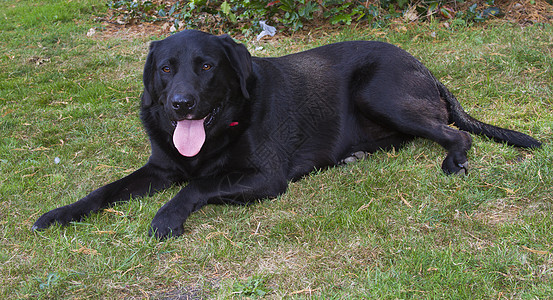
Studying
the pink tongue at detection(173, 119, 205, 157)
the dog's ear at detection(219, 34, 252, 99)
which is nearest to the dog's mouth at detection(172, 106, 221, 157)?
the pink tongue at detection(173, 119, 205, 157)

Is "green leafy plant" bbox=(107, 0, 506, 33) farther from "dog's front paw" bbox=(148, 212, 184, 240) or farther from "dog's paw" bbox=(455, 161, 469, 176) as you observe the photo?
"dog's front paw" bbox=(148, 212, 184, 240)

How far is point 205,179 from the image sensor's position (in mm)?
2938

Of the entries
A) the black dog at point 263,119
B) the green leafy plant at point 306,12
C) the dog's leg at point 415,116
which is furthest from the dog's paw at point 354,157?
the green leafy plant at point 306,12

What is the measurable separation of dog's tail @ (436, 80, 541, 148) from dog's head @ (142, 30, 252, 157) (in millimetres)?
1598

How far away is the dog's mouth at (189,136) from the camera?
2.85m

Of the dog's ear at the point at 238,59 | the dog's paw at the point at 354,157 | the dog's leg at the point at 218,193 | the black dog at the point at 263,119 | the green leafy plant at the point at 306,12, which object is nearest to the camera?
the dog's leg at the point at 218,193

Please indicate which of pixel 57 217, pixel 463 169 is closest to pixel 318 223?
pixel 463 169

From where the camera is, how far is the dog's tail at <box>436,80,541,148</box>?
3.22m

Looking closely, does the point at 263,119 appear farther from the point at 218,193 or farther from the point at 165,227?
the point at 165,227

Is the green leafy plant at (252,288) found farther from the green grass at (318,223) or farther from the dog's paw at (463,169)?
the dog's paw at (463,169)

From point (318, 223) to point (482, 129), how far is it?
5.27ft

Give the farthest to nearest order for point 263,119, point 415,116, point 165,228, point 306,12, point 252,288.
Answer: point 306,12 < point 415,116 < point 263,119 < point 165,228 < point 252,288

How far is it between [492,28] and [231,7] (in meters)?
3.36

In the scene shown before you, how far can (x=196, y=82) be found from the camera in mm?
2756
